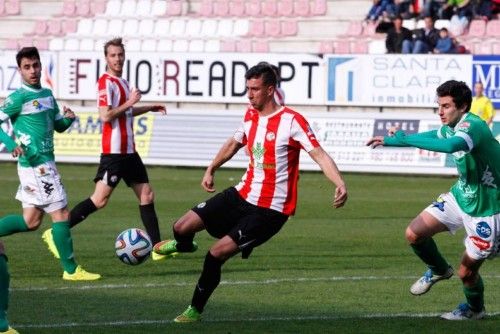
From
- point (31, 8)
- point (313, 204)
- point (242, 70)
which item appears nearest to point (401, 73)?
point (242, 70)

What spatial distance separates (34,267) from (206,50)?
66.9ft

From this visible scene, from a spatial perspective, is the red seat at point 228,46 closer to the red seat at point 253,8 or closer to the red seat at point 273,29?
the red seat at point 273,29

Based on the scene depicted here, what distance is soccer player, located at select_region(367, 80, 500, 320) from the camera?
370 inches

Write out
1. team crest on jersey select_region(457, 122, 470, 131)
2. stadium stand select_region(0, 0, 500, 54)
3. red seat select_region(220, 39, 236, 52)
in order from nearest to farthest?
team crest on jersey select_region(457, 122, 470, 131), stadium stand select_region(0, 0, 500, 54), red seat select_region(220, 39, 236, 52)

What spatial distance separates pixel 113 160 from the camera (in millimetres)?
13680

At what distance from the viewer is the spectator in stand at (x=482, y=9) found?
100.0 feet

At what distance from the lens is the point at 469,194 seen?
965 centimetres

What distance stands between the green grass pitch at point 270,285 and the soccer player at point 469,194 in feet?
1.20

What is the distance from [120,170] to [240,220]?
4.27 metres

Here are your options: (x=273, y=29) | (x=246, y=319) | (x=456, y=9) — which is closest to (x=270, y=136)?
(x=246, y=319)

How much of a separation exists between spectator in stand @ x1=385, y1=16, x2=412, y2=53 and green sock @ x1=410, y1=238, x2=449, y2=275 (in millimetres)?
19551

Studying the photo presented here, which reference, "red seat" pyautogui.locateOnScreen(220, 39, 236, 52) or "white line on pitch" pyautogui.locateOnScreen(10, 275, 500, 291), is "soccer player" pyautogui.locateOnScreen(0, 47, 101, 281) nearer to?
"white line on pitch" pyautogui.locateOnScreen(10, 275, 500, 291)

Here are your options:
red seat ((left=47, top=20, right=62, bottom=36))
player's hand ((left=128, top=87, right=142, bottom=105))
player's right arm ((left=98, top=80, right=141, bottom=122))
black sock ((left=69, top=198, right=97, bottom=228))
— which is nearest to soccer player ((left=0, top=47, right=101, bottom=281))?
player's hand ((left=128, top=87, right=142, bottom=105))

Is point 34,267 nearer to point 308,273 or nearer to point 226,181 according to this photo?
point 308,273
